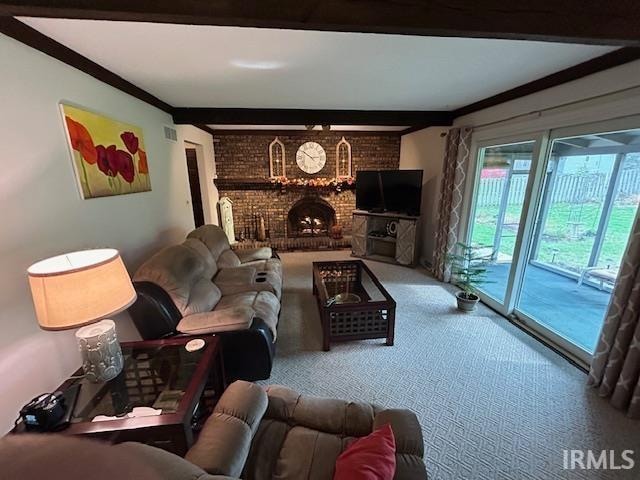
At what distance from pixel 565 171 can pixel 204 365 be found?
11.6ft

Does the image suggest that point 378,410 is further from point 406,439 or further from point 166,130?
point 166,130

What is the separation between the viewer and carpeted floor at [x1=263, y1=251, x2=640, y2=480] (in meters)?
1.48

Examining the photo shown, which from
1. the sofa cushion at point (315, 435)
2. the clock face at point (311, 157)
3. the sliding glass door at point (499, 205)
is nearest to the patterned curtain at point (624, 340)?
the sliding glass door at point (499, 205)

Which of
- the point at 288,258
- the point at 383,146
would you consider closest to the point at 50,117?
the point at 288,258

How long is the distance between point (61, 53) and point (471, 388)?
11.3 feet

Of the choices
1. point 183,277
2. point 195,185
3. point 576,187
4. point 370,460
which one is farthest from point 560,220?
point 195,185

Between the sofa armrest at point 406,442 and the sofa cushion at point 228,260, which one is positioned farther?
the sofa cushion at point 228,260

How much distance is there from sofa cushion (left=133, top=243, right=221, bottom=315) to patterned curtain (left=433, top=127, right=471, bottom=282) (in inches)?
118

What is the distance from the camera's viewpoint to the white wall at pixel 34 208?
1.29 m

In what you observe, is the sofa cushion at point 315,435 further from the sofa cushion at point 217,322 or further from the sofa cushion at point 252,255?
the sofa cushion at point 252,255

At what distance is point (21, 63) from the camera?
1.39m

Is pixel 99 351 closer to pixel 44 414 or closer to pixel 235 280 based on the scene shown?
pixel 44 414

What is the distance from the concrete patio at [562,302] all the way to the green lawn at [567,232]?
26 centimetres

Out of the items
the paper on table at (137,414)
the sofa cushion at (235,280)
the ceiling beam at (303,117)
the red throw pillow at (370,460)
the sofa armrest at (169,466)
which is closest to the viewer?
the sofa armrest at (169,466)
